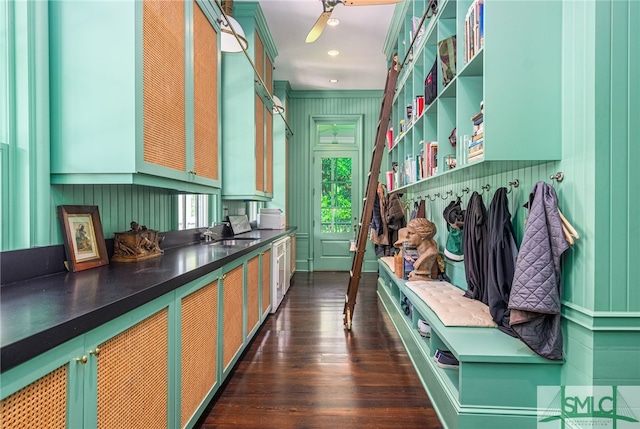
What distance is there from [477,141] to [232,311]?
73.1 inches

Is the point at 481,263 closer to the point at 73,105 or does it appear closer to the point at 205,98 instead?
the point at 205,98

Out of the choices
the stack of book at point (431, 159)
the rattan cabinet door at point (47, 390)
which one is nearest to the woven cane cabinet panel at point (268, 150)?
the stack of book at point (431, 159)

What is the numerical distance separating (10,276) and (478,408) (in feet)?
6.79

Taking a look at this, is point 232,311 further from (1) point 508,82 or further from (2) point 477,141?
(1) point 508,82

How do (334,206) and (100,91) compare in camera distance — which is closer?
(100,91)

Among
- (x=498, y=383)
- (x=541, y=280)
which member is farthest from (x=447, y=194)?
(x=498, y=383)

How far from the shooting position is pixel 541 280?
163 cm

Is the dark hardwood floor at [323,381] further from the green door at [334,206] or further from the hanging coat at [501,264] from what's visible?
the green door at [334,206]

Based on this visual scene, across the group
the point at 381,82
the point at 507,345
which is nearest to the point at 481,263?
the point at 507,345

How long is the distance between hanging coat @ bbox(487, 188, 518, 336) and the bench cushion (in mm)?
93

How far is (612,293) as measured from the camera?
1.54 m

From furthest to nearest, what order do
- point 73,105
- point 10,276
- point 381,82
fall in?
point 381,82 < point 73,105 < point 10,276

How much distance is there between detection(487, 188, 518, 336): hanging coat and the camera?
6.37 ft

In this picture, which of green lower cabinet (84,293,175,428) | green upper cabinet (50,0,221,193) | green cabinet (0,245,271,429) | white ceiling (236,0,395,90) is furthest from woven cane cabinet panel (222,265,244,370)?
white ceiling (236,0,395,90)
